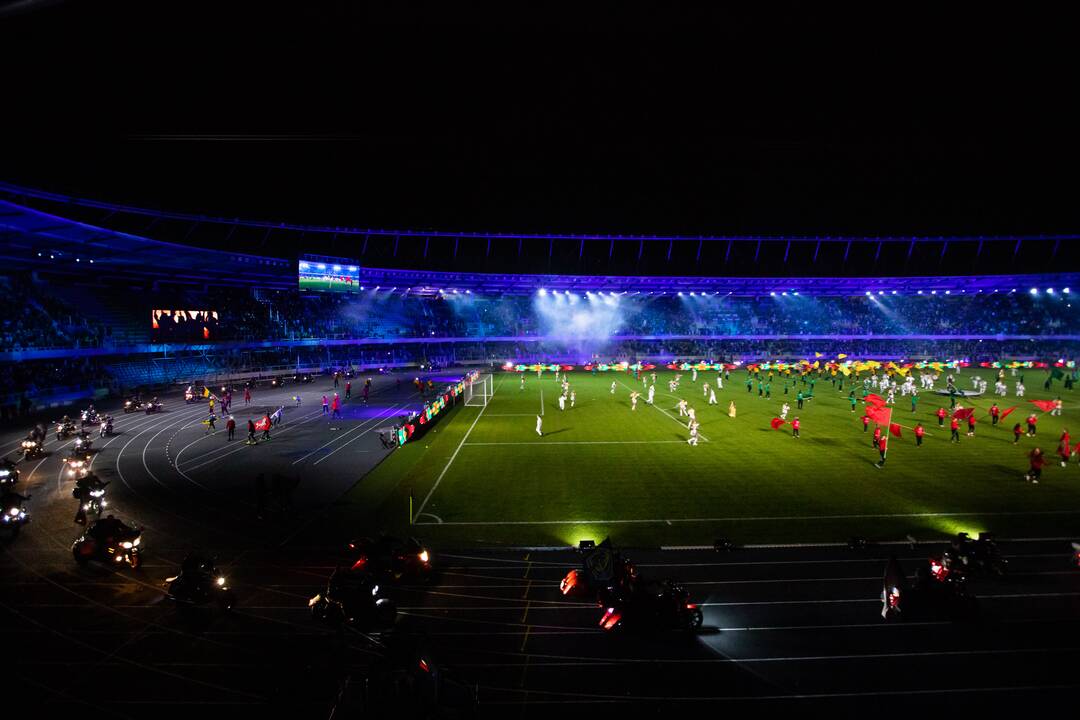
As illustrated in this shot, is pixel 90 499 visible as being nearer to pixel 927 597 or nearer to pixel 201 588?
pixel 201 588

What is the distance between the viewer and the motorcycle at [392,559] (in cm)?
1034

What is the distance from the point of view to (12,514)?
44.0ft

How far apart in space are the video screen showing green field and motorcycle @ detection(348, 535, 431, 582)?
127 feet

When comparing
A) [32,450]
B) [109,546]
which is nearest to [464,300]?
[32,450]

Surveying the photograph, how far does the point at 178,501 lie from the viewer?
52.6 feet

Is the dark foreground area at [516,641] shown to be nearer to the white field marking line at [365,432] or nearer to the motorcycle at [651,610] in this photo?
the motorcycle at [651,610]

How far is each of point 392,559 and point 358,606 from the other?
183 centimetres

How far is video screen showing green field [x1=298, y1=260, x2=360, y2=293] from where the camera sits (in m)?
44.7

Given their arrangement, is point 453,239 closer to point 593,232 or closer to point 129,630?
point 593,232

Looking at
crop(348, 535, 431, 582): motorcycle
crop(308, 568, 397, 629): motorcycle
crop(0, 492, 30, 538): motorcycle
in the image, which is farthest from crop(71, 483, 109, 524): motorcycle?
crop(308, 568, 397, 629): motorcycle

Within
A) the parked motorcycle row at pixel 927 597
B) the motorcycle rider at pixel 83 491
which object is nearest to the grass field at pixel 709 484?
the parked motorcycle row at pixel 927 597

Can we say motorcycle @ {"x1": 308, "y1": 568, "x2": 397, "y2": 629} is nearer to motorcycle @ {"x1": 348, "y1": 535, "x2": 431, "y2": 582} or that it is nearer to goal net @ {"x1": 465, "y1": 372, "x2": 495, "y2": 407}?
motorcycle @ {"x1": 348, "y1": 535, "x2": 431, "y2": 582}

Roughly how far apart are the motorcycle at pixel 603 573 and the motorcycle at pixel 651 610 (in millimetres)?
174

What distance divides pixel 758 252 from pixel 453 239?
4063cm
